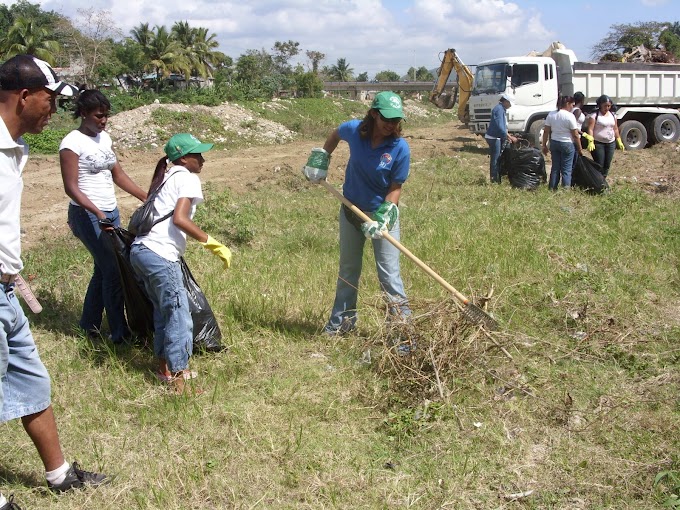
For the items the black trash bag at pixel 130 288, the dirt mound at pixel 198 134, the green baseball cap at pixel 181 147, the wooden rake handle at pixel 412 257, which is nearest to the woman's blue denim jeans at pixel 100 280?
the black trash bag at pixel 130 288

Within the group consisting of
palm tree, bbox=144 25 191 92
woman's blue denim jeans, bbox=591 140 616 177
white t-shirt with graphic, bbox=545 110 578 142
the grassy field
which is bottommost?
the grassy field

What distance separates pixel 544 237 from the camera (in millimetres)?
6211

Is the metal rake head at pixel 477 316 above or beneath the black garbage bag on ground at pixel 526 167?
beneath

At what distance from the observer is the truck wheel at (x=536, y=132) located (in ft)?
45.8

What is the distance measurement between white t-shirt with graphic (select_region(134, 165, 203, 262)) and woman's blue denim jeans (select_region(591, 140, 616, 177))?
7.57 m

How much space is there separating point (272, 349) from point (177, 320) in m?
0.82

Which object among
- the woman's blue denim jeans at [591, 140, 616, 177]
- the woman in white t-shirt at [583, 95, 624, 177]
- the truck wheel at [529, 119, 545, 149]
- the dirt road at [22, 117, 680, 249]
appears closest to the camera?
the dirt road at [22, 117, 680, 249]

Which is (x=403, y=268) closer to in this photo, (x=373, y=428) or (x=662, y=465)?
(x=373, y=428)

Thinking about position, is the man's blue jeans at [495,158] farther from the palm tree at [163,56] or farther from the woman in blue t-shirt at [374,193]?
the palm tree at [163,56]

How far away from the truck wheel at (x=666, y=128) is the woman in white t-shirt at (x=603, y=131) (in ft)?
21.0

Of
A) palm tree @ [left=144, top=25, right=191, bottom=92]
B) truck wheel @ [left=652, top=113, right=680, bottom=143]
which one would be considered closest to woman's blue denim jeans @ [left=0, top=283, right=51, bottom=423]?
truck wheel @ [left=652, top=113, right=680, bottom=143]

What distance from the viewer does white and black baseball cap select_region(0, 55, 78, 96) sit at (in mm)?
2311

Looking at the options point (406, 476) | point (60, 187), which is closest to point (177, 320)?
point (406, 476)

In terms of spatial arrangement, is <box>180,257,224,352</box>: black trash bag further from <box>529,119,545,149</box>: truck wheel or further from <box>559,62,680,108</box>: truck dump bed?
<box>559,62,680,108</box>: truck dump bed
